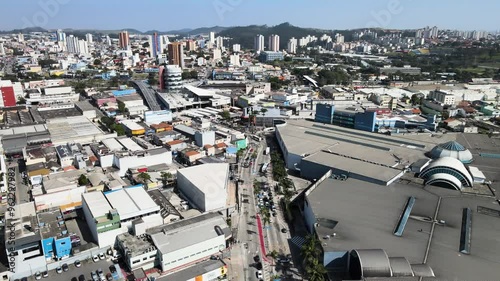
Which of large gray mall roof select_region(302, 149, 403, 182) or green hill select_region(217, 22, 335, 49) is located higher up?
green hill select_region(217, 22, 335, 49)

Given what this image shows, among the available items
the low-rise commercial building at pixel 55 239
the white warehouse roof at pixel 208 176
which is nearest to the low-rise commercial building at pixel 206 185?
the white warehouse roof at pixel 208 176

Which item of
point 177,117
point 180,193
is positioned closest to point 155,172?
point 180,193

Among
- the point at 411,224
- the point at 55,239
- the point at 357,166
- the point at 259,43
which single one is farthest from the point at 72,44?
the point at 411,224

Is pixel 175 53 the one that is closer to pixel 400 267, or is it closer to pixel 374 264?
pixel 374 264

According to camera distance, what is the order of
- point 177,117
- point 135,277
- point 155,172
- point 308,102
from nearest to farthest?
1. point 135,277
2. point 155,172
3. point 177,117
4. point 308,102

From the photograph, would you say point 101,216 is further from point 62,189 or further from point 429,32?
point 429,32

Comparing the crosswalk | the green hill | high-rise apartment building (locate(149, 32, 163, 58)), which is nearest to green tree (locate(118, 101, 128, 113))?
the crosswalk

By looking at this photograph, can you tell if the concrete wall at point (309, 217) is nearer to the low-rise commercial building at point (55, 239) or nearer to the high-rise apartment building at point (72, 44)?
the low-rise commercial building at point (55, 239)

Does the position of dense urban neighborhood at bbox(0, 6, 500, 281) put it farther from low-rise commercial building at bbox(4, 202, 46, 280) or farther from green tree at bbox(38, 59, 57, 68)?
green tree at bbox(38, 59, 57, 68)
